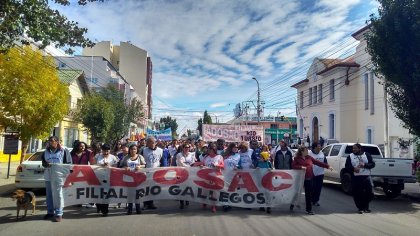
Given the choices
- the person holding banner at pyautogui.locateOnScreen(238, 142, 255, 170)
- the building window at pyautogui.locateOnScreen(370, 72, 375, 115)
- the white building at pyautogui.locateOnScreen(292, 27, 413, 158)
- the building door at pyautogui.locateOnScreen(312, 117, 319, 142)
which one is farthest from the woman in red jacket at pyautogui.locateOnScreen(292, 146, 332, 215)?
the building door at pyautogui.locateOnScreen(312, 117, 319, 142)

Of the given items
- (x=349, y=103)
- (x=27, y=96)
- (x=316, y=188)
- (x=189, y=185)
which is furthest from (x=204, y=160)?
(x=349, y=103)

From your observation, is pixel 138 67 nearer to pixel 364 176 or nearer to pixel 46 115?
pixel 46 115

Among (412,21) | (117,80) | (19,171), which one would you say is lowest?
(19,171)

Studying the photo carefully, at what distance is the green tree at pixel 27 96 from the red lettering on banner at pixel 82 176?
25.8 ft

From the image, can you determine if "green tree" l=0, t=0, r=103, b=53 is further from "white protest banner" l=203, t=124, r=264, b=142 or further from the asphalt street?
"white protest banner" l=203, t=124, r=264, b=142

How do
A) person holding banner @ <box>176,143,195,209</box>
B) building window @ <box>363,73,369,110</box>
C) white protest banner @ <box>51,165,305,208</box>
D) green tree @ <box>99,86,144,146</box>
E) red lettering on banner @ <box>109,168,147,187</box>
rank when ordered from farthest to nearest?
building window @ <box>363,73,369,110</box>
green tree @ <box>99,86,144,146</box>
person holding banner @ <box>176,143,195,209</box>
red lettering on banner @ <box>109,168,147,187</box>
white protest banner @ <box>51,165,305,208</box>

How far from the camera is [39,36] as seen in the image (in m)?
8.58

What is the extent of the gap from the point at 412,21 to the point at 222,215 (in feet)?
28.3

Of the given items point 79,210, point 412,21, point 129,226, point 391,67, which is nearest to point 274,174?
point 129,226

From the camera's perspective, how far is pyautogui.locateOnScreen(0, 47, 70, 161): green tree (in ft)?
52.3

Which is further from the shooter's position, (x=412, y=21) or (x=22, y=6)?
(x=412, y=21)

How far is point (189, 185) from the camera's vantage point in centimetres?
1005

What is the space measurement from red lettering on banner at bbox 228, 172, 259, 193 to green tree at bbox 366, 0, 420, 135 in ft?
20.5

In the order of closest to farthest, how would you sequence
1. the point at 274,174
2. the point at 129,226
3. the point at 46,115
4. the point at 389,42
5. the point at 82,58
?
the point at 129,226 → the point at 274,174 → the point at 389,42 → the point at 46,115 → the point at 82,58
